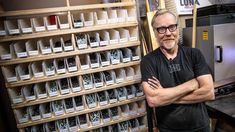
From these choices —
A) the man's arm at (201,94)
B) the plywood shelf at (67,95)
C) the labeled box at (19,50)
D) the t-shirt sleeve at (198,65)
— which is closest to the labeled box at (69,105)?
the plywood shelf at (67,95)

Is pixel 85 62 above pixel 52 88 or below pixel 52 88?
above

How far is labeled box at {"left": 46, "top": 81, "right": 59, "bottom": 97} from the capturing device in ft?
5.68

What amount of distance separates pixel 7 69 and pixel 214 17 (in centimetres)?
198

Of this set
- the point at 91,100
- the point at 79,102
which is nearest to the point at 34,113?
the point at 79,102

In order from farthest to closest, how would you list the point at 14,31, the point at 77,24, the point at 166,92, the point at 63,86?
1. the point at 63,86
2. the point at 77,24
3. the point at 14,31
4. the point at 166,92

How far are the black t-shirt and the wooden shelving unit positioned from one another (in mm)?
517

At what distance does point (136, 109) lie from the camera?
6.62 ft

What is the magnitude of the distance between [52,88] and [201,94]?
1.34m

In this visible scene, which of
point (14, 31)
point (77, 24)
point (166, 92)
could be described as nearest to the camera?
point (166, 92)

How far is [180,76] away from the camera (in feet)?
4.57

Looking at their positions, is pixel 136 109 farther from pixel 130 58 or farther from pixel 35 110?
pixel 35 110

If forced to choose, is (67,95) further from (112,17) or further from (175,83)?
(175,83)

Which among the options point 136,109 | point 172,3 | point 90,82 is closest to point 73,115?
point 90,82

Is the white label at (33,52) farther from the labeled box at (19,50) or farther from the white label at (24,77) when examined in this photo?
the white label at (24,77)
